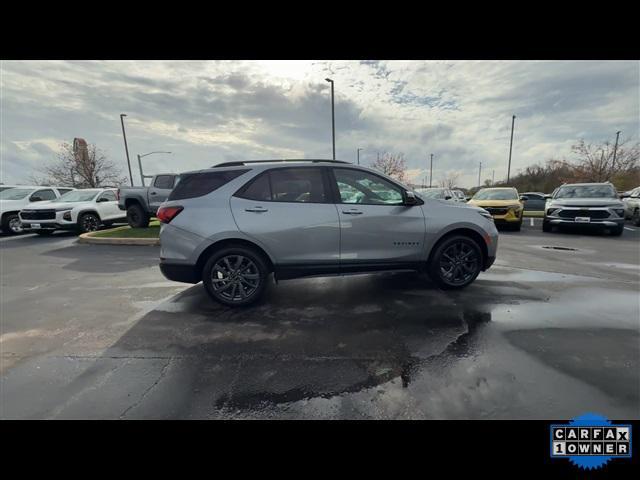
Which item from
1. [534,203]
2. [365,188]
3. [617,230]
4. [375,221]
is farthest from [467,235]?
[534,203]

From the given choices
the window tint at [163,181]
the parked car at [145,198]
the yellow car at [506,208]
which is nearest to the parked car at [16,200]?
the parked car at [145,198]

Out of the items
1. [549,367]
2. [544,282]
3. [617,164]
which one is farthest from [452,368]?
[617,164]

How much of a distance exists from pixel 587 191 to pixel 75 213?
63.2 feet

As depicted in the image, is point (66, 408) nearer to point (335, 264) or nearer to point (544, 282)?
point (335, 264)

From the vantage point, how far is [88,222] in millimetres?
11367

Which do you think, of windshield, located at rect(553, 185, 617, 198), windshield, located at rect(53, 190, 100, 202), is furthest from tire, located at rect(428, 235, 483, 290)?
windshield, located at rect(53, 190, 100, 202)

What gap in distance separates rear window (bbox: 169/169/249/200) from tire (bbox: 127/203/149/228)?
8.76 m

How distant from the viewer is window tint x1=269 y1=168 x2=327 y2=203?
3934 millimetres

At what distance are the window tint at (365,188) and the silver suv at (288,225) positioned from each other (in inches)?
0.6

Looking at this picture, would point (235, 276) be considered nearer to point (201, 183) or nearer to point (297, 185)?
point (201, 183)

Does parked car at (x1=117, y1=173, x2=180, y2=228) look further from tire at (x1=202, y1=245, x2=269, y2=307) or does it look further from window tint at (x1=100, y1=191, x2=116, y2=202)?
tire at (x1=202, y1=245, x2=269, y2=307)

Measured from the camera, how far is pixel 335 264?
13.1ft

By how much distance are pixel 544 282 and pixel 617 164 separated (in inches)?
1430

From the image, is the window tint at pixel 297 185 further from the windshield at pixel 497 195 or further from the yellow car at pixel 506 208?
the windshield at pixel 497 195
